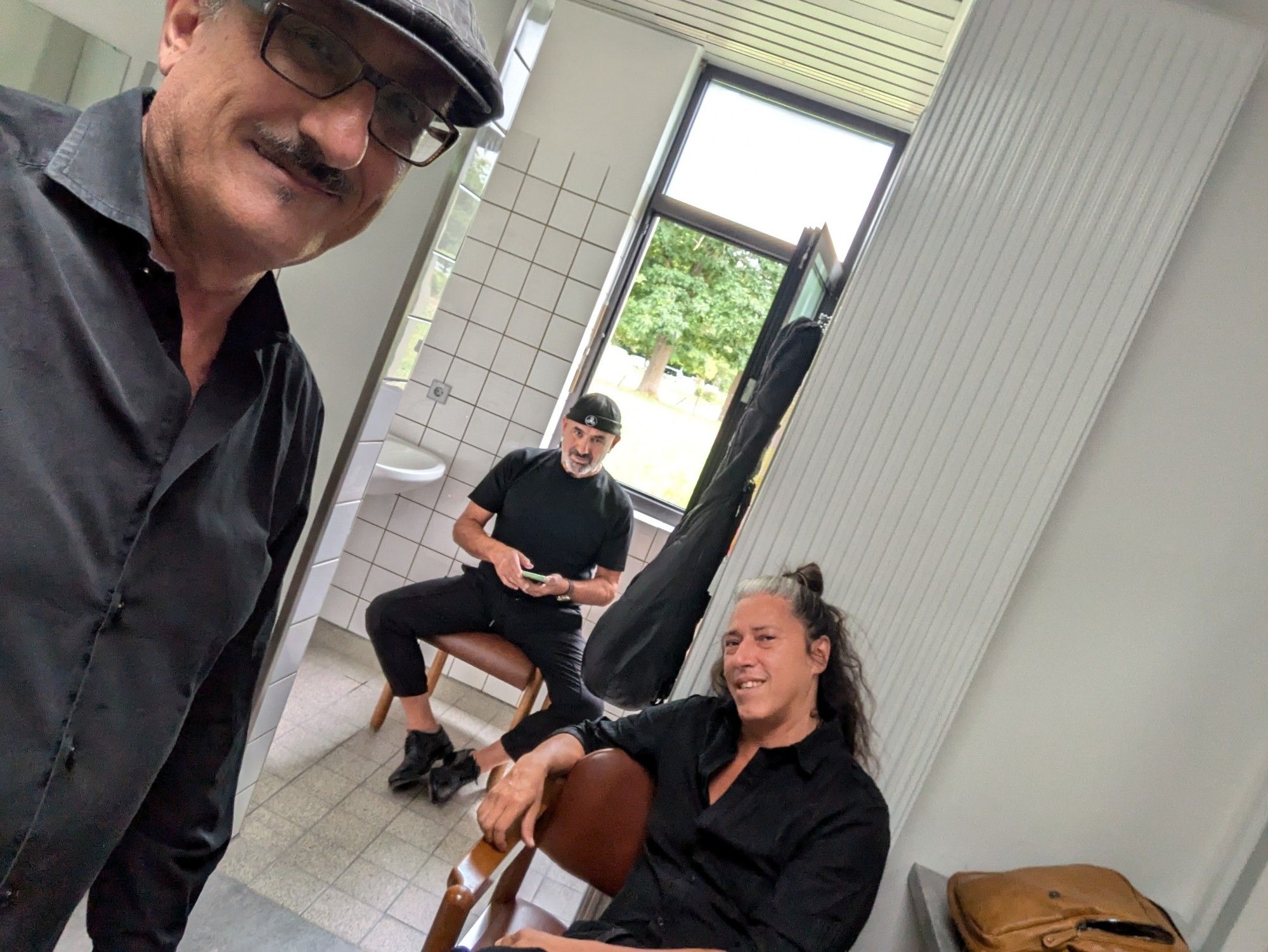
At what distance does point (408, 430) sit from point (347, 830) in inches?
65.1

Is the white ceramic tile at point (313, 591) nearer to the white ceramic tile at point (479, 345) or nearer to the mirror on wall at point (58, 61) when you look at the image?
the mirror on wall at point (58, 61)

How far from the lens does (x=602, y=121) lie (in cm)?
324

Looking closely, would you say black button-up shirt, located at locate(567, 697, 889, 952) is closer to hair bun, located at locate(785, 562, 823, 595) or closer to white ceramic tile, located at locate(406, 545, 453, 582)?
hair bun, located at locate(785, 562, 823, 595)

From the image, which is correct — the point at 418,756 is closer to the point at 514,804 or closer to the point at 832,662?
the point at 514,804

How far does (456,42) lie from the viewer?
2.20 ft

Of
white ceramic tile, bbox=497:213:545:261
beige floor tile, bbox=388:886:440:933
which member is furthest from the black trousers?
white ceramic tile, bbox=497:213:545:261

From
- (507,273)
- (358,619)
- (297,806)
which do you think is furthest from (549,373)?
(297,806)

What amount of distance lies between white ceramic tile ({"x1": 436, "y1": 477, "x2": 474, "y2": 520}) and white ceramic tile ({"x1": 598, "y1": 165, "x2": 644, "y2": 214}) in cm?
131

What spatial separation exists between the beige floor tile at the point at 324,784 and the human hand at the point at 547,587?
0.82 m

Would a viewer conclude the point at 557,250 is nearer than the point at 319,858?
No

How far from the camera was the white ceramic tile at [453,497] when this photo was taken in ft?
11.2

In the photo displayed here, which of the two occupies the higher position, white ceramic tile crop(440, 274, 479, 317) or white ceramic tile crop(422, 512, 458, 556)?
white ceramic tile crop(440, 274, 479, 317)

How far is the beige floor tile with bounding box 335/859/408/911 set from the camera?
2.08 meters

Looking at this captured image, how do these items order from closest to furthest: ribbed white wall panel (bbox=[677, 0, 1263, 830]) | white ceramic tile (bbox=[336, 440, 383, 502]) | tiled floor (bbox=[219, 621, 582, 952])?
ribbed white wall panel (bbox=[677, 0, 1263, 830]) < white ceramic tile (bbox=[336, 440, 383, 502]) < tiled floor (bbox=[219, 621, 582, 952])
